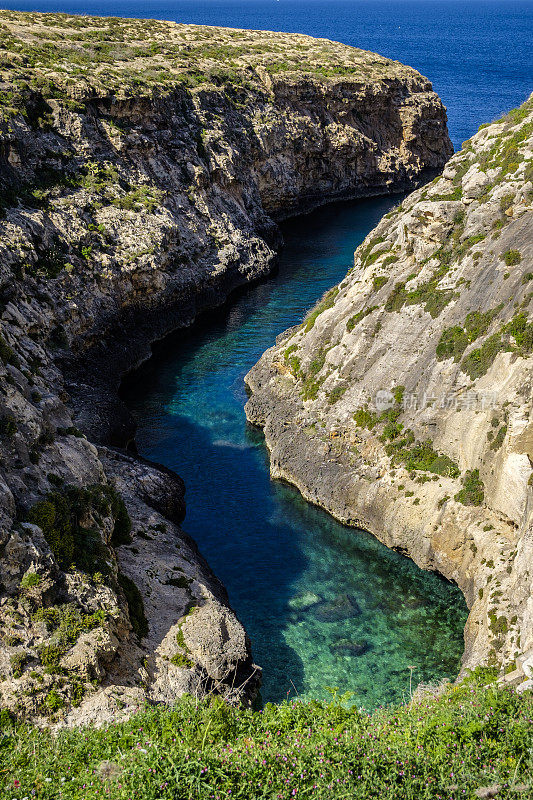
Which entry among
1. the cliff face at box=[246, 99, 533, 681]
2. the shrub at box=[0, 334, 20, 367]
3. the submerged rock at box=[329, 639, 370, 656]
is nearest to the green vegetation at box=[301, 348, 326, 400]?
the cliff face at box=[246, 99, 533, 681]

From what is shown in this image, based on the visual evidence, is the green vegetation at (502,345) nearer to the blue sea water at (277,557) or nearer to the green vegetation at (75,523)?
the blue sea water at (277,557)

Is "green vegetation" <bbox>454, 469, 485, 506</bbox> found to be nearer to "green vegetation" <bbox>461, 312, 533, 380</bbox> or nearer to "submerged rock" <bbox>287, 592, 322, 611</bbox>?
"green vegetation" <bbox>461, 312, 533, 380</bbox>

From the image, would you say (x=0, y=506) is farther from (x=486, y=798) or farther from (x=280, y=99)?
(x=280, y=99)

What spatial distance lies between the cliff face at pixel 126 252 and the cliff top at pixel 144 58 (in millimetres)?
331

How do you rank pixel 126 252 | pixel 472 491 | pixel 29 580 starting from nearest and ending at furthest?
1. pixel 29 580
2. pixel 472 491
3. pixel 126 252

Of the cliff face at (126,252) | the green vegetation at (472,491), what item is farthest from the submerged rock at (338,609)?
the green vegetation at (472,491)

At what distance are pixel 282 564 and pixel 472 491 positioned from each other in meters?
10.7

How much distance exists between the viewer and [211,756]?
1977 cm

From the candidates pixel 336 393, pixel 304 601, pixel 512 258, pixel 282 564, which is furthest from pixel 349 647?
pixel 512 258

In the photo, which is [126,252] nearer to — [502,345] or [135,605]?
[502,345]

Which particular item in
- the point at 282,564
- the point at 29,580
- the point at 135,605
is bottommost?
the point at 282,564

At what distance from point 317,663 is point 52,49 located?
73.5 metres

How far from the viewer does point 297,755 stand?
20.3 meters

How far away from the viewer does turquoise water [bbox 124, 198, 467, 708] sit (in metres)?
34.1
